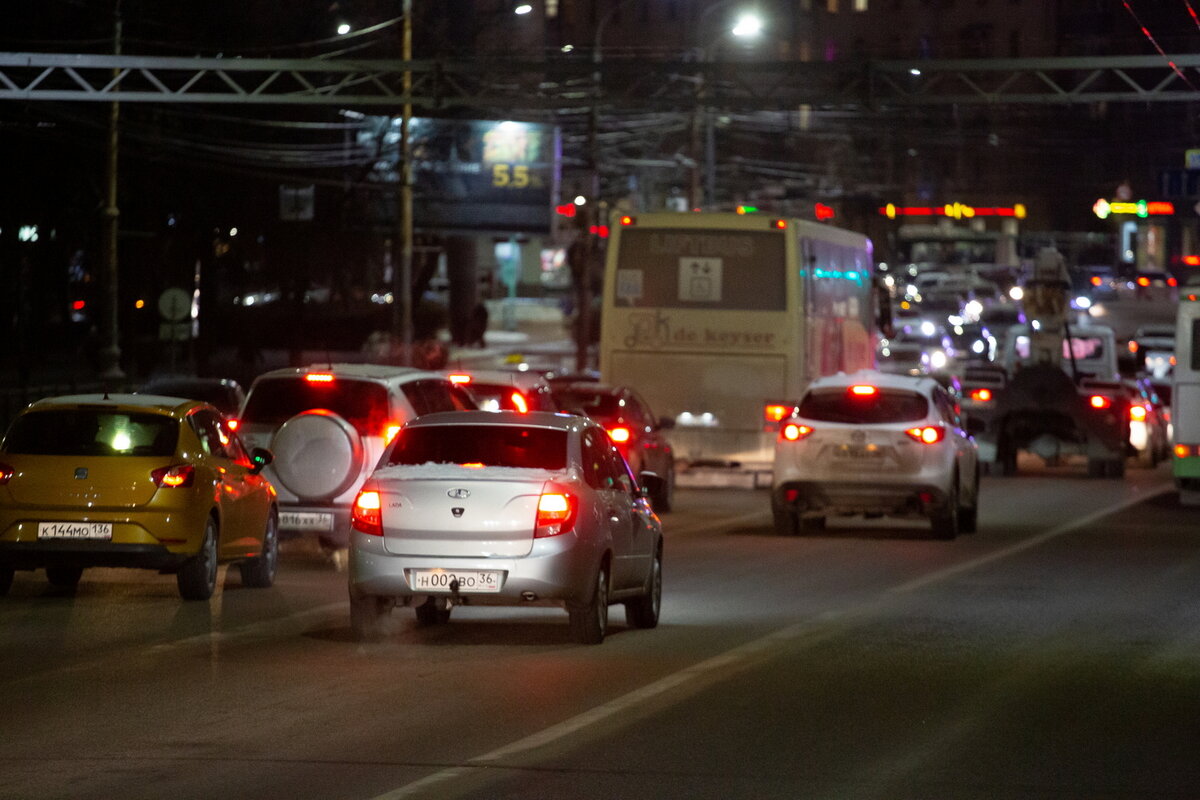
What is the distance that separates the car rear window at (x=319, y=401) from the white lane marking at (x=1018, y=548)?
4808 millimetres

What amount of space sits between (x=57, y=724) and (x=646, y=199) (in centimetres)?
7094

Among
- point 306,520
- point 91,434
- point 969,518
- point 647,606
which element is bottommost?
point 969,518

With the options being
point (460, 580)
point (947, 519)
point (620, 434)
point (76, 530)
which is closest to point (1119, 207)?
point (620, 434)

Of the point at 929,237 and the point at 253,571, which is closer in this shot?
the point at 253,571

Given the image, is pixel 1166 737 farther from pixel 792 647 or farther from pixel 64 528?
pixel 64 528

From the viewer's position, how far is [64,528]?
1547 cm

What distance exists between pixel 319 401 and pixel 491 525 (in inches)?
244

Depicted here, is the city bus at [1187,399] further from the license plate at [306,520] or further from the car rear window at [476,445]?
the car rear window at [476,445]

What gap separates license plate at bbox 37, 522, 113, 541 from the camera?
15.5 meters

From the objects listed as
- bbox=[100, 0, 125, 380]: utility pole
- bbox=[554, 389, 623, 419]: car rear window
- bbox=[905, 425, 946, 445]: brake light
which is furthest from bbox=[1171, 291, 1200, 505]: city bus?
bbox=[100, 0, 125, 380]: utility pole

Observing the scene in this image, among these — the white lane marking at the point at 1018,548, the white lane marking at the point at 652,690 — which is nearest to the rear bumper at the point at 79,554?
the white lane marking at the point at 652,690

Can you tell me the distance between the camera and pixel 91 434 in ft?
51.8

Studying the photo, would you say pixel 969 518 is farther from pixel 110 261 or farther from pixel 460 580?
pixel 110 261

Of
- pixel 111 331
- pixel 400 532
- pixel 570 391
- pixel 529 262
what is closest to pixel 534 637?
pixel 400 532
